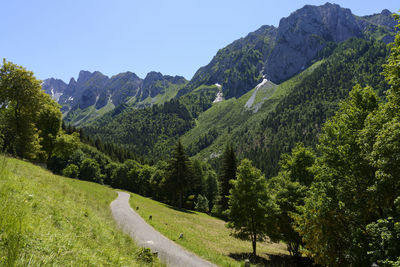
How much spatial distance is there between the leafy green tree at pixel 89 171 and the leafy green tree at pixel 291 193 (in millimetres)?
87373

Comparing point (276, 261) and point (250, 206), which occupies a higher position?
point (250, 206)

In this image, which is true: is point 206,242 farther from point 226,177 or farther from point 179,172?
point 179,172

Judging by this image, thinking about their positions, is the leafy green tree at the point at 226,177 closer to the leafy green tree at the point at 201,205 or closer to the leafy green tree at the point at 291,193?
the leafy green tree at the point at 201,205

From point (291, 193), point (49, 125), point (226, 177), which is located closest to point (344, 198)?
point (291, 193)

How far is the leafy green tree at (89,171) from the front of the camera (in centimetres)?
9124

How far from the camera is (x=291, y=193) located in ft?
77.9

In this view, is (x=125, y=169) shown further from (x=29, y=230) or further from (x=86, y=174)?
(x=29, y=230)

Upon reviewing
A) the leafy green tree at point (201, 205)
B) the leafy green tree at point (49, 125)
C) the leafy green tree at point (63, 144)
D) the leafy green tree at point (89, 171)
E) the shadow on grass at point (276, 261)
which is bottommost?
the leafy green tree at point (201, 205)

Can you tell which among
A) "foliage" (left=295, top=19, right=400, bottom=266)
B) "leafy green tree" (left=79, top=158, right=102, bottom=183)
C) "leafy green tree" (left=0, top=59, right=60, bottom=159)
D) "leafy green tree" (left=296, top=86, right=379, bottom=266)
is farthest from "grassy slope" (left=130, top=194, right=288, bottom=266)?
"leafy green tree" (left=79, top=158, right=102, bottom=183)

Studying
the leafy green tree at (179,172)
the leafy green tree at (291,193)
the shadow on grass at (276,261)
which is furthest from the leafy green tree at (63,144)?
the leafy green tree at (291,193)

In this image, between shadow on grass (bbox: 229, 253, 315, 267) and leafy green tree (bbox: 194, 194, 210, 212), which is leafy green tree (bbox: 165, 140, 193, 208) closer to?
leafy green tree (bbox: 194, 194, 210, 212)

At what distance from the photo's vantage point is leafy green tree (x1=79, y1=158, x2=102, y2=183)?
3592 inches

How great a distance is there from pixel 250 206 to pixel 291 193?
4760 millimetres

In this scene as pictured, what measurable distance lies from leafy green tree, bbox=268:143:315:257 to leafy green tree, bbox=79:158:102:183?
87.4m
